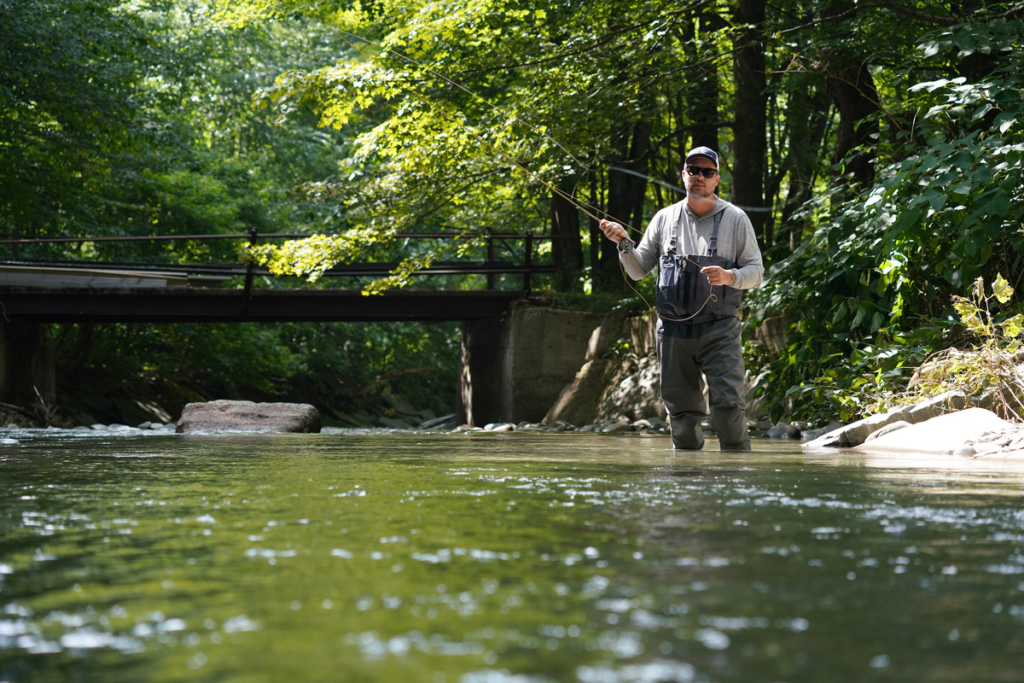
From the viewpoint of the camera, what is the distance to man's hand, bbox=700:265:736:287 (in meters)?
5.27

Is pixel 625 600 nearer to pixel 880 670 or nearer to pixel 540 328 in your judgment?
pixel 880 670

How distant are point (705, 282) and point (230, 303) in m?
12.9

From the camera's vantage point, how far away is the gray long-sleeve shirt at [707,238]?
569cm

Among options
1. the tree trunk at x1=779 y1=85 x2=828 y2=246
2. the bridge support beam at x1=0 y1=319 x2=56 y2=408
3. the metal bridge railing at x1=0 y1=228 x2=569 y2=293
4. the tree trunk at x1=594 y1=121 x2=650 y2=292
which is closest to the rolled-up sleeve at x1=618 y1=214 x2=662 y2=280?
the tree trunk at x1=779 y1=85 x2=828 y2=246

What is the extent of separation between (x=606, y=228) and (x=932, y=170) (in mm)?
2883

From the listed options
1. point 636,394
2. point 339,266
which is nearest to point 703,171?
point 636,394

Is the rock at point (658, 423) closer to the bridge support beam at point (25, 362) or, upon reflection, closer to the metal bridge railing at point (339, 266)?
the metal bridge railing at point (339, 266)

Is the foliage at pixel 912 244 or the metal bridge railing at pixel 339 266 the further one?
the metal bridge railing at pixel 339 266

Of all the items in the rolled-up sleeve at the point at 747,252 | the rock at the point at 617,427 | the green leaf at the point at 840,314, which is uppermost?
the rolled-up sleeve at the point at 747,252

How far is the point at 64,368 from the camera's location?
2248cm

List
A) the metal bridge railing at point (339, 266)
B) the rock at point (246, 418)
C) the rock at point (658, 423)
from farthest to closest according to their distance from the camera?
the metal bridge railing at point (339, 266), the rock at point (658, 423), the rock at point (246, 418)

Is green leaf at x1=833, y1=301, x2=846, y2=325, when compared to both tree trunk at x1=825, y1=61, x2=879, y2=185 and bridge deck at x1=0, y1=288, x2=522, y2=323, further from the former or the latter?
bridge deck at x1=0, y1=288, x2=522, y2=323

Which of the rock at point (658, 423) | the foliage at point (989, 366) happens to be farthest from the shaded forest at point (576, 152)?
the rock at point (658, 423)

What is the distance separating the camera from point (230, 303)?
56.5ft
